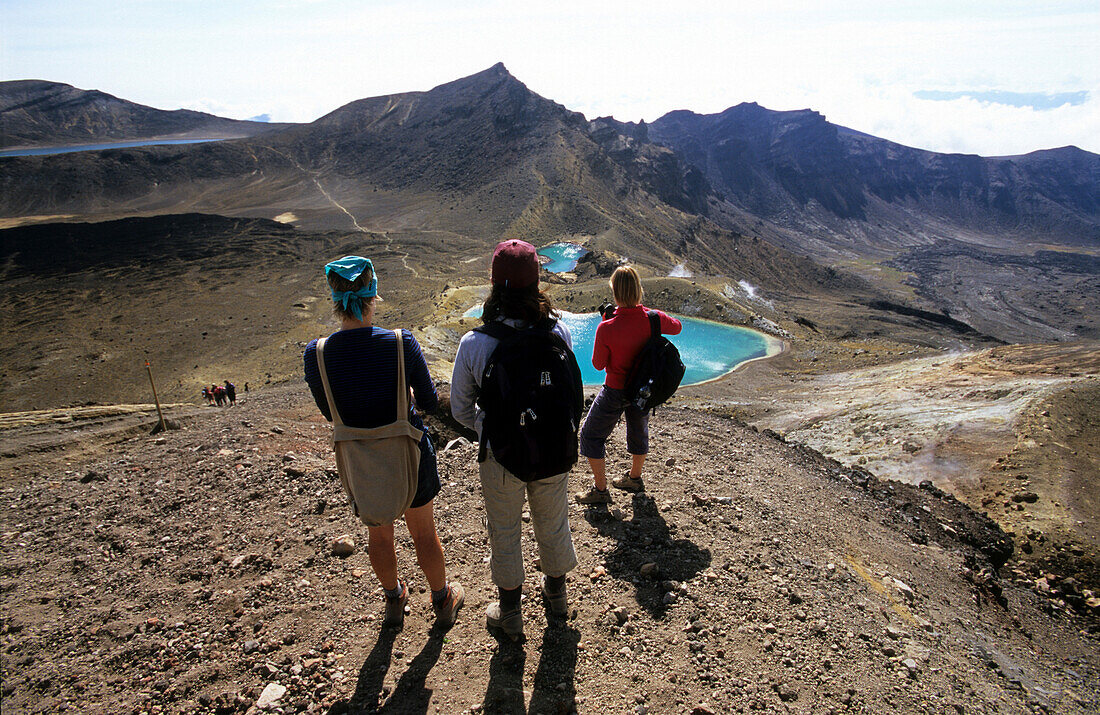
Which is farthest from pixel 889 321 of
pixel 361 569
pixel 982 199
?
pixel 982 199

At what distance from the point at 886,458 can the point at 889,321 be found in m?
43.6

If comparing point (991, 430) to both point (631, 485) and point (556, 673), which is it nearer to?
point (631, 485)

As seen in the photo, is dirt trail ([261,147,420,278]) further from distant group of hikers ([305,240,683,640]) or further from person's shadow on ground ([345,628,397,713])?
distant group of hikers ([305,240,683,640])

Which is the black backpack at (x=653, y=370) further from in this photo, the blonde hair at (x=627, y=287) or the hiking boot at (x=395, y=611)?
the hiking boot at (x=395, y=611)

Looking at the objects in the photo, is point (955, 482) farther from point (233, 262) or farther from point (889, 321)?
point (233, 262)

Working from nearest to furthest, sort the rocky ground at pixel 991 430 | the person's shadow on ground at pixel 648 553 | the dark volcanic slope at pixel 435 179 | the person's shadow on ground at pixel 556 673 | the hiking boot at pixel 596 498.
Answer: the person's shadow on ground at pixel 556 673 < the person's shadow on ground at pixel 648 553 < the hiking boot at pixel 596 498 < the rocky ground at pixel 991 430 < the dark volcanic slope at pixel 435 179

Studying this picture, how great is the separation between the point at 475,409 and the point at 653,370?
2004mm

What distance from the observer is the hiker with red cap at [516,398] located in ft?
9.36

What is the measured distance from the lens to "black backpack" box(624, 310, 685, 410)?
4.56 m

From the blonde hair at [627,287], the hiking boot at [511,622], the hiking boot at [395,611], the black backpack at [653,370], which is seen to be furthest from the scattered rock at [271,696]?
the blonde hair at [627,287]

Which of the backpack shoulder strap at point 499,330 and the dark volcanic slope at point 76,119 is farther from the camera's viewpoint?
the dark volcanic slope at point 76,119

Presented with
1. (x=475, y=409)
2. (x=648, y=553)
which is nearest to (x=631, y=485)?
(x=648, y=553)

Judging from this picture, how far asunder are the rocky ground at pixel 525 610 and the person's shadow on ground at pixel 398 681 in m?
0.01

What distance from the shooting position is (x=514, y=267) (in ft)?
9.58
